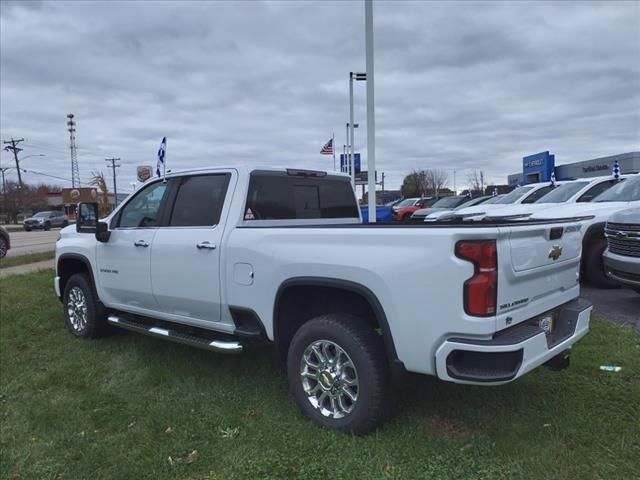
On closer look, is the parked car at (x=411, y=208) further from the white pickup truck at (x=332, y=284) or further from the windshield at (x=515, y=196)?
the white pickup truck at (x=332, y=284)

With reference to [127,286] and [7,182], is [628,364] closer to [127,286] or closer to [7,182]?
[127,286]

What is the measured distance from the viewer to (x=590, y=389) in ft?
13.1

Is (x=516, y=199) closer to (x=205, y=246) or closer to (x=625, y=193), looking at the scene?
(x=625, y=193)

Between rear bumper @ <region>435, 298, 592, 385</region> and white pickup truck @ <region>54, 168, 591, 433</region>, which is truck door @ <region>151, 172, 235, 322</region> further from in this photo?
rear bumper @ <region>435, 298, 592, 385</region>

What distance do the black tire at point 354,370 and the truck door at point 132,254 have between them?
6.40ft

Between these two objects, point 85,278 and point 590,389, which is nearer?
point 590,389

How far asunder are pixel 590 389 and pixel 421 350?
1.87m

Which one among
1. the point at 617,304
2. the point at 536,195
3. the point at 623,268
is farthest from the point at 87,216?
the point at 536,195

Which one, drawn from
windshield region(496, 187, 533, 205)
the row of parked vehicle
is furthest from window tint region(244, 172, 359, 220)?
windshield region(496, 187, 533, 205)

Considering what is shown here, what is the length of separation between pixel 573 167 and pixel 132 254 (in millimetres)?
52294

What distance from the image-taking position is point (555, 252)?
11.0 ft

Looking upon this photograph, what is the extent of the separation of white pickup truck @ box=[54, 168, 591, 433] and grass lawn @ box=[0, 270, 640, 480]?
0.35 m

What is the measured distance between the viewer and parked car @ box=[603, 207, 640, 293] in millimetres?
6102

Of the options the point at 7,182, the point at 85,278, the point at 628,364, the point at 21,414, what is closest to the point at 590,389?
the point at 628,364
